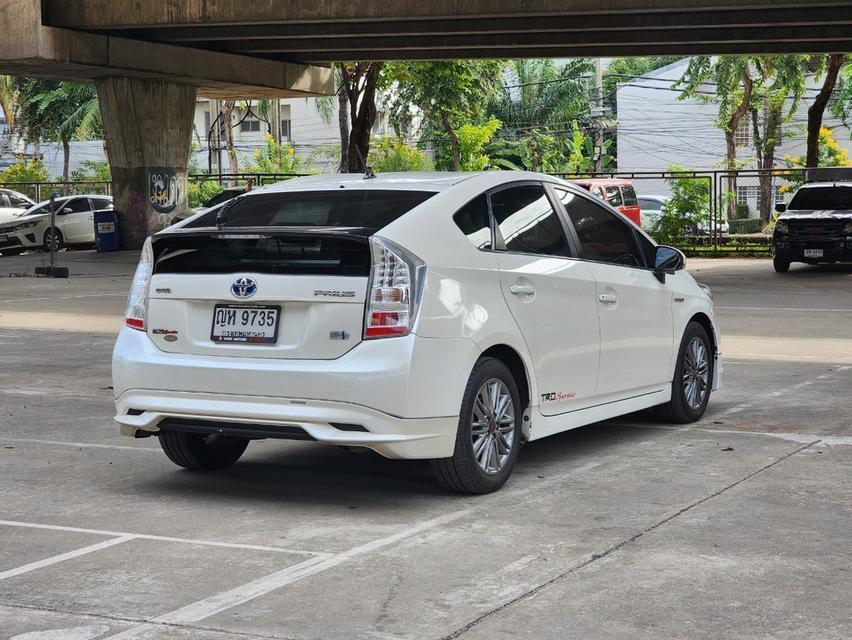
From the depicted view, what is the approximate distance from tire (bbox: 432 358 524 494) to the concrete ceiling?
19024 mm

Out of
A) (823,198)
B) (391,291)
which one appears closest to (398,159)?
(823,198)

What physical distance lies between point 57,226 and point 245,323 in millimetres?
32384

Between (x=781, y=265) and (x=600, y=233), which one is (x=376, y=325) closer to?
(x=600, y=233)

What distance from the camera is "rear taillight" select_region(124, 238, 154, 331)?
6840 millimetres

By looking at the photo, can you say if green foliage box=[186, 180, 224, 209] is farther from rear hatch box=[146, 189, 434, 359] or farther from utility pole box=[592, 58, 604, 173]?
rear hatch box=[146, 189, 434, 359]

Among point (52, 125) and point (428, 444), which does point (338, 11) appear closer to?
point (428, 444)

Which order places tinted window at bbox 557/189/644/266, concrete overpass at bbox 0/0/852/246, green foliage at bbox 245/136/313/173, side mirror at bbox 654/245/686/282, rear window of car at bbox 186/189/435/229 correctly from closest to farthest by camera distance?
rear window of car at bbox 186/189/435/229
tinted window at bbox 557/189/644/266
side mirror at bbox 654/245/686/282
concrete overpass at bbox 0/0/852/246
green foliage at bbox 245/136/313/173

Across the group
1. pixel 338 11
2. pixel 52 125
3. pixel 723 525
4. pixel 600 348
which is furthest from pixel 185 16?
pixel 52 125

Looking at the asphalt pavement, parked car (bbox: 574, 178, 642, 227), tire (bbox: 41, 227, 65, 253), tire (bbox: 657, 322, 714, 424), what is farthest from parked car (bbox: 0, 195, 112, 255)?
tire (bbox: 657, 322, 714, 424)

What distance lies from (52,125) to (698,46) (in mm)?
40373

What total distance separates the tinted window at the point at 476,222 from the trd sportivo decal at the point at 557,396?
89 centimetres

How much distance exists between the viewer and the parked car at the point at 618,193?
101ft

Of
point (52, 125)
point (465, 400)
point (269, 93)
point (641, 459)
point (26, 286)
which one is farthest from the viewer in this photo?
point (52, 125)

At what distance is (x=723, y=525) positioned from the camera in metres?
6.04
